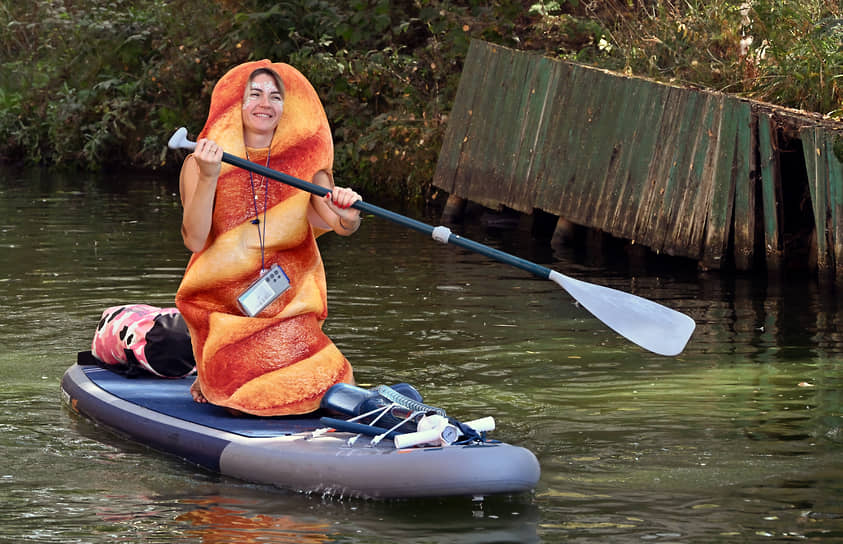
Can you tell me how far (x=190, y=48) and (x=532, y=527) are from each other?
75.6 ft

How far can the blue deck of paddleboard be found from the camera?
310 inches

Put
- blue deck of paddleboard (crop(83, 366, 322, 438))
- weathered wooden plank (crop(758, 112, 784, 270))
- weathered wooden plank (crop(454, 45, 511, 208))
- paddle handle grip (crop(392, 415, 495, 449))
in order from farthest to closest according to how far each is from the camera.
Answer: weathered wooden plank (crop(454, 45, 511, 208)) → weathered wooden plank (crop(758, 112, 784, 270)) → blue deck of paddleboard (crop(83, 366, 322, 438)) → paddle handle grip (crop(392, 415, 495, 449))

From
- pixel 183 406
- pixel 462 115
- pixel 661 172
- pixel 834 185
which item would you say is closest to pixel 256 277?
pixel 183 406

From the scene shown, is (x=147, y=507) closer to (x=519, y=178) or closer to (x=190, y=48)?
(x=519, y=178)

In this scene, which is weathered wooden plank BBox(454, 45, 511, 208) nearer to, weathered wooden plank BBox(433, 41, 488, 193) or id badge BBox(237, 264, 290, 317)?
weathered wooden plank BBox(433, 41, 488, 193)

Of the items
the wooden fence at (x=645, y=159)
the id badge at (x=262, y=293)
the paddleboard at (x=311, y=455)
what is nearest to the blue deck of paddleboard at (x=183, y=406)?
the paddleboard at (x=311, y=455)

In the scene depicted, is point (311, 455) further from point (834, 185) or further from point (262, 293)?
point (834, 185)

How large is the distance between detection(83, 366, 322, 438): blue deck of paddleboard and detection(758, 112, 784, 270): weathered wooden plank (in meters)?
6.82

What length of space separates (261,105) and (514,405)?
7.63ft

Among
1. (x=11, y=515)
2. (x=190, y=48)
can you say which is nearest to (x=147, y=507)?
(x=11, y=515)

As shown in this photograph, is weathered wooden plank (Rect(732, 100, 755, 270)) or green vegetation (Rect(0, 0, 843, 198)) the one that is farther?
green vegetation (Rect(0, 0, 843, 198))

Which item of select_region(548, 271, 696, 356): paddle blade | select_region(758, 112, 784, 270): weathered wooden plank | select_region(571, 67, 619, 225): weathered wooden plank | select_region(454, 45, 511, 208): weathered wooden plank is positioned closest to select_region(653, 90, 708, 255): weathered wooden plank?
select_region(758, 112, 784, 270): weathered wooden plank

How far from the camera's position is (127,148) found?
30.1 metres

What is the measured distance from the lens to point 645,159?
15.7 metres
